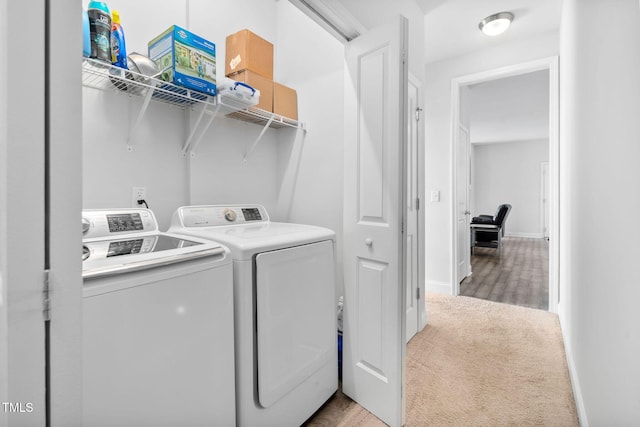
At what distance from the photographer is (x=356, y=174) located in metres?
1.64

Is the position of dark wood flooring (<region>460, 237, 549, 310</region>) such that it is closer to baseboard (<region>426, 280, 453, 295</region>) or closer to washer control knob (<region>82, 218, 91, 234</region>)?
baseboard (<region>426, 280, 453, 295</region>)

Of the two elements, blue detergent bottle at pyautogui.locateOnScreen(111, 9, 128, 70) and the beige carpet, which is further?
the beige carpet

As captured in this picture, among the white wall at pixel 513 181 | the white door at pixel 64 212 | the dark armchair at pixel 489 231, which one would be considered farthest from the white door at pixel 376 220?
the white wall at pixel 513 181

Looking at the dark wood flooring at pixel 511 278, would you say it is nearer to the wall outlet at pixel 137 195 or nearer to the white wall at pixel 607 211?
the white wall at pixel 607 211

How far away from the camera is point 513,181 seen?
29.0 feet

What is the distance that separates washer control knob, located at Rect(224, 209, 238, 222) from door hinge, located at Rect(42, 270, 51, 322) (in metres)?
1.23

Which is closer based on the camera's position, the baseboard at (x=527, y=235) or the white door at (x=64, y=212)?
the white door at (x=64, y=212)

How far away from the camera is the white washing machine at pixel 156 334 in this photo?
80 centimetres

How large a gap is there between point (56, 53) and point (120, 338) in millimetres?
696

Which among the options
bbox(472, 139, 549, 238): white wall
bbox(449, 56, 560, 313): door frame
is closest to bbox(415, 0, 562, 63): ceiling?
bbox(449, 56, 560, 313): door frame

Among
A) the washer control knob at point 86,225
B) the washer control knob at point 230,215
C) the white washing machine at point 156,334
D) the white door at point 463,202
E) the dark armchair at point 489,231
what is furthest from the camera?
the dark armchair at point 489,231

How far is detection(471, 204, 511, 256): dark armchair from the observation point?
5.83 meters

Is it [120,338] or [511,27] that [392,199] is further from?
[511,27]

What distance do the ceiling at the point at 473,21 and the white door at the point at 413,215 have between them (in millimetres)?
702
